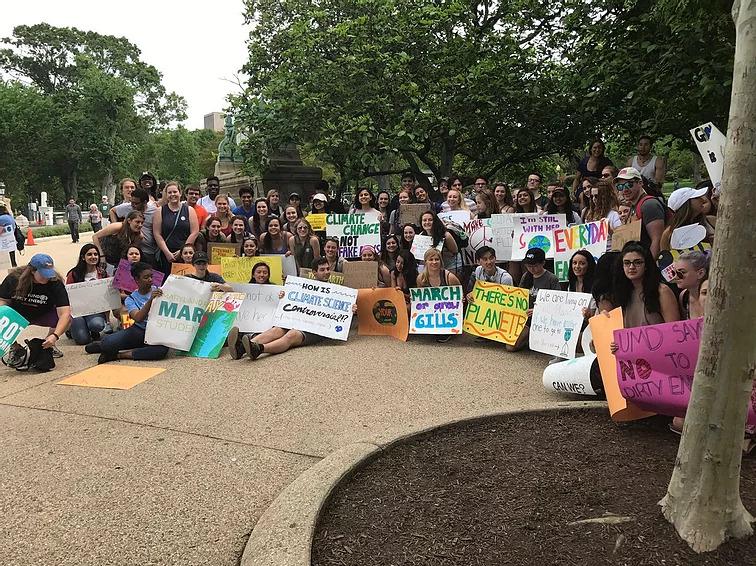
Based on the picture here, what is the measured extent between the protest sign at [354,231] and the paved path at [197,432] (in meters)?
1.89

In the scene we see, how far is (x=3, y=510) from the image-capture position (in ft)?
10.2

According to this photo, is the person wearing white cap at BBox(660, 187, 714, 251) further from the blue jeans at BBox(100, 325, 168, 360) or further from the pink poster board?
the blue jeans at BBox(100, 325, 168, 360)

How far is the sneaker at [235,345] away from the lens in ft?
20.6

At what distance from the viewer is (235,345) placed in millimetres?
6289

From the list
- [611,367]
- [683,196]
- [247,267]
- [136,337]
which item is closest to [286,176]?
[247,267]

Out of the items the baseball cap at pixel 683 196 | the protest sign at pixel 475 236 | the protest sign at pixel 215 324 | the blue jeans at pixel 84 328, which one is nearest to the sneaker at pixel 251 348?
the protest sign at pixel 215 324

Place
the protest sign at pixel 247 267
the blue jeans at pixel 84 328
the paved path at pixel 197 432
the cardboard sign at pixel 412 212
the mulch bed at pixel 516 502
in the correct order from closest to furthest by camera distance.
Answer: the mulch bed at pixel 516 502 → the paved path at pixel 197 432 → the blue jeans at pixel 84 328 → the protest sign at pixel 247 267 → the cardboard sign at pixel 412 212

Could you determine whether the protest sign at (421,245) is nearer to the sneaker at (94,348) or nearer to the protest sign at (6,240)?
the sneaker at (94,348)

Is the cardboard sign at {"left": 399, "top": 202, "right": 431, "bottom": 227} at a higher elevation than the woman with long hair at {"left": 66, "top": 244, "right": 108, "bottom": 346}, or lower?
higher

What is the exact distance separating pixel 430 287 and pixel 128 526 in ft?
14.8

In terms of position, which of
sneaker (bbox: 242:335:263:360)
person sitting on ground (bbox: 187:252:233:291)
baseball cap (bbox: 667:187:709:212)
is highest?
baseball cap (bbox: 667:187:709:212)

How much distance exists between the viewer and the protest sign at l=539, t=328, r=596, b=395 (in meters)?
4.50

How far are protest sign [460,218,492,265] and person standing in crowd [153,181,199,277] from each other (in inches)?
138

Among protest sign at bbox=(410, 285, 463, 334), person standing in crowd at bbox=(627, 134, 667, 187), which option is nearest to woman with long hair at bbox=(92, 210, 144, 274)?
protest sign at bbox=(410, 285, 463, 334)
